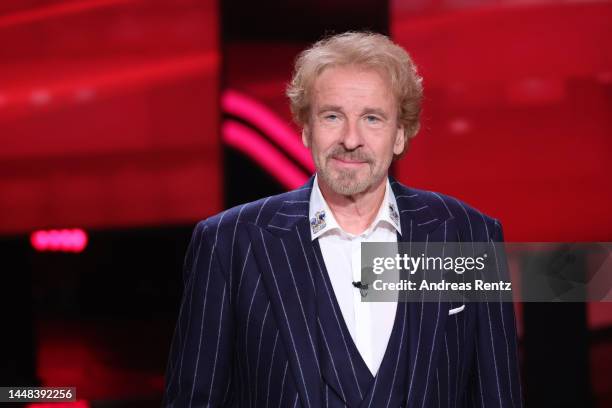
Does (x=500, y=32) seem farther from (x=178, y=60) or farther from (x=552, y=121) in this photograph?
(x=178, y=60)

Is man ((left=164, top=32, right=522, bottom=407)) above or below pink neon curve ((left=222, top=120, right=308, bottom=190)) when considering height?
below

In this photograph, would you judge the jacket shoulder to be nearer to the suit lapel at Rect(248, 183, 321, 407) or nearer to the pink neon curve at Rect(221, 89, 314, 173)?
the suit lapel at Rect(248, 183, 321, 407)

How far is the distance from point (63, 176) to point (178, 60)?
783mm

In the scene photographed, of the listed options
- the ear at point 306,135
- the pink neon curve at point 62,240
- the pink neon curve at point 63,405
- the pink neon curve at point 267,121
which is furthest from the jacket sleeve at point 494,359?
the pink neon curve at point 62,240

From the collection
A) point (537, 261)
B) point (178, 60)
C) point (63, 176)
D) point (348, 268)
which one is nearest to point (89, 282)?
point (63, 176)

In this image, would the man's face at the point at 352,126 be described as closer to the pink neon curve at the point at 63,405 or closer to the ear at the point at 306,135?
the ear at the point at 306,135

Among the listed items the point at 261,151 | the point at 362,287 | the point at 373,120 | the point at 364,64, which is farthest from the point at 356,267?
the point at 261,151

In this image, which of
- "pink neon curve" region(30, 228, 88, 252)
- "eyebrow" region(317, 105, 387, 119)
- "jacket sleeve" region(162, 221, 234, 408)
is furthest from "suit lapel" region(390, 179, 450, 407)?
"pink neon curve" region(30, 228, 88, 252)

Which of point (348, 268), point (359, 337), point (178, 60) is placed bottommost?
point (359, 337)

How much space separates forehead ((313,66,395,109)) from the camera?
169cm

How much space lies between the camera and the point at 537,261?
11.3ft

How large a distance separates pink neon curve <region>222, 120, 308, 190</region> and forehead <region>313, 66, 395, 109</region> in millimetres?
2667

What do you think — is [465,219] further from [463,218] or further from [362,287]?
[362,287]

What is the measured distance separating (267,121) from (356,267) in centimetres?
274
